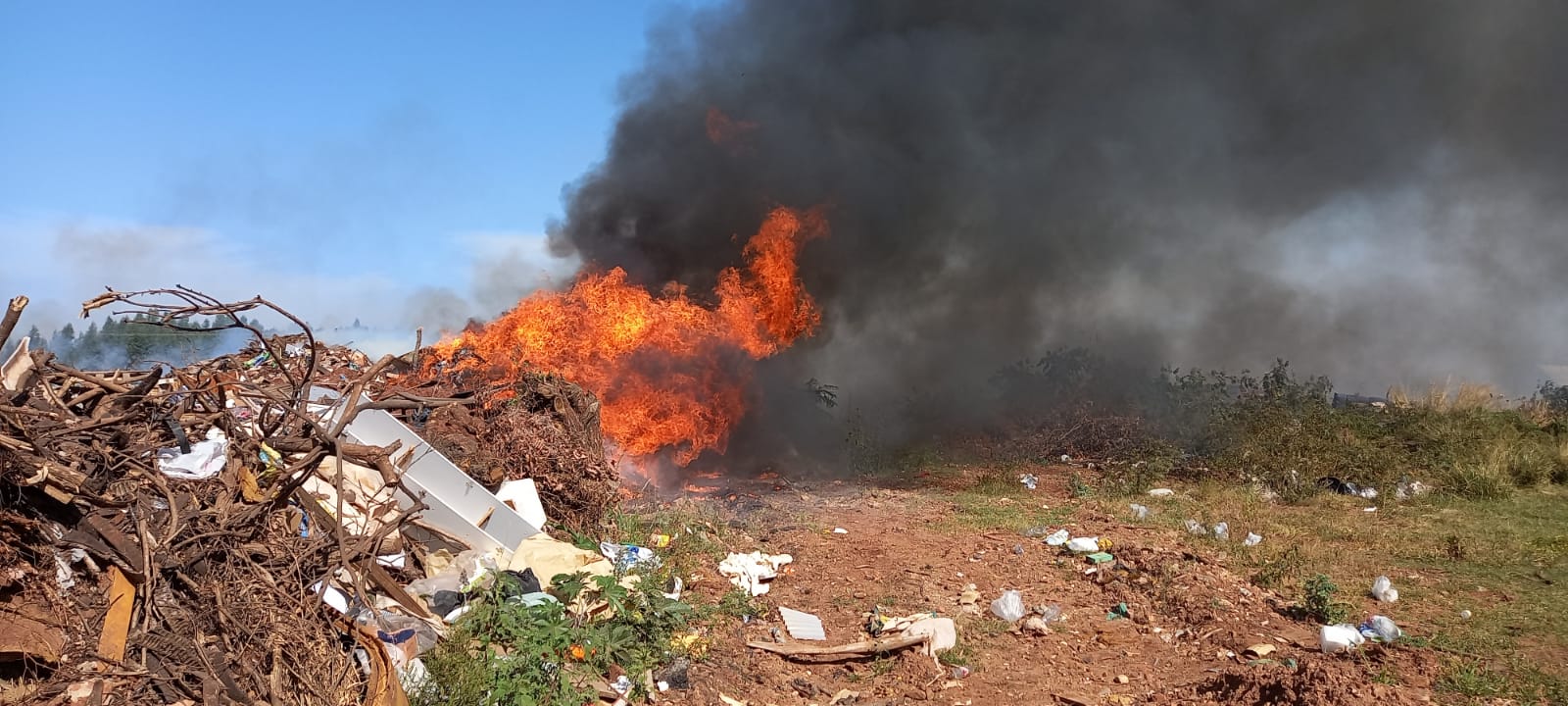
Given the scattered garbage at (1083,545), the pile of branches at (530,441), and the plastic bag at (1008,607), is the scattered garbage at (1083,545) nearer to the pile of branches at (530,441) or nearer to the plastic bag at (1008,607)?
the plastic bag at (1008,607)

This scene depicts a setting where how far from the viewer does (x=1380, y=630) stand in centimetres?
561

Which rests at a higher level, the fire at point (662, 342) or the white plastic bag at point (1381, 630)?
the fire at point (662, 342)

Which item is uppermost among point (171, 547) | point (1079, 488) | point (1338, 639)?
point (1079, 488)

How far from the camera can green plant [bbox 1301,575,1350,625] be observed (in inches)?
233

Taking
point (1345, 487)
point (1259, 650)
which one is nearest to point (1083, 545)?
point (1259, 650)

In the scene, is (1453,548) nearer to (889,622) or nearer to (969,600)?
(969,600)

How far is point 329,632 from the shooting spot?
4.22 metres

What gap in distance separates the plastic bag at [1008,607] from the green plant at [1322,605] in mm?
1837

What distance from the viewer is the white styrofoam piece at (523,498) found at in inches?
257

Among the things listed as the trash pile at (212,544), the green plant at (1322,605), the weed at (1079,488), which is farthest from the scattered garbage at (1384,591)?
the trash pile at (212,544)

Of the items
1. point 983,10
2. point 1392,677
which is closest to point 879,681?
point 1392,677

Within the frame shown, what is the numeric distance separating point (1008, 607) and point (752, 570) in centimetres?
183

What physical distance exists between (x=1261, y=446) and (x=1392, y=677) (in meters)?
6.81

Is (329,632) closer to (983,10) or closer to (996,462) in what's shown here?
(996,462)
